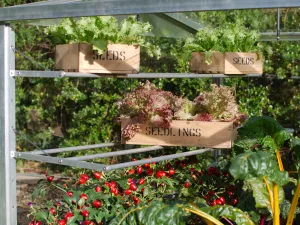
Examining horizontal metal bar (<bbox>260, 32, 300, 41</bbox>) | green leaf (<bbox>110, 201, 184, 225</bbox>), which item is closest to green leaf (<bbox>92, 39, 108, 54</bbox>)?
green leaf (<bbox>110, 201, 184, 225</bbox>)

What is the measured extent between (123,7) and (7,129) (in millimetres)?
1075

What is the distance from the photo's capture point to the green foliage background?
7160mm

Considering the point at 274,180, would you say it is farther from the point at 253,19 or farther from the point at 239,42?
the point at 253,19

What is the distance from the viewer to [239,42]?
4.89 m

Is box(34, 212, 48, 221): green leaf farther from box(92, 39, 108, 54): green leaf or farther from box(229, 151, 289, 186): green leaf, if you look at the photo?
box(229, 151, 289, 186): green leaf

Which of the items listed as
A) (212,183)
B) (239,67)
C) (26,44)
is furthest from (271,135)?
(26,44)

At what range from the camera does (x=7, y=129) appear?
3.65m

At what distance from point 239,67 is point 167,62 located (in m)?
2.52

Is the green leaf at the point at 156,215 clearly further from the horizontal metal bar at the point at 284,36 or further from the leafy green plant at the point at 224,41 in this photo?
the horizontal metal bar at the point at 284,36

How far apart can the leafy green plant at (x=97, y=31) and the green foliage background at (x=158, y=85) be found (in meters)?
2.98

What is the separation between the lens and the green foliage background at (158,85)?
7.16 meters

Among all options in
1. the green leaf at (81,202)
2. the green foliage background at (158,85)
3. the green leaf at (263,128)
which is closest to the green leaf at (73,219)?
the green leaf at (81,202)

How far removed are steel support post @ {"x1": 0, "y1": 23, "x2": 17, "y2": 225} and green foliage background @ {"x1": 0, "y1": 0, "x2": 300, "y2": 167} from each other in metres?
3.18

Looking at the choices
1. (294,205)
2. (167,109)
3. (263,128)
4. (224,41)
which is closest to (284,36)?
(224,41)
